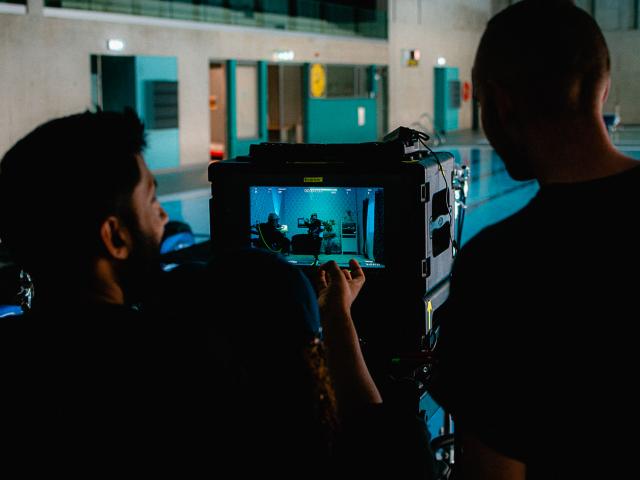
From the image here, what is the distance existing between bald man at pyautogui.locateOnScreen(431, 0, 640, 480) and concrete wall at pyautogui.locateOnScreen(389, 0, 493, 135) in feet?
89.4

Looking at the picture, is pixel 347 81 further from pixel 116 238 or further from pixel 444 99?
pixel 116 238

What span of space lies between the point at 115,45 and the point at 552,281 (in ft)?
54.4

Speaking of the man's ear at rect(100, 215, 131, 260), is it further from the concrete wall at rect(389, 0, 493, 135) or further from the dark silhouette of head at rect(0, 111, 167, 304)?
the concrete wall at rect(389, 0, 493, 135)

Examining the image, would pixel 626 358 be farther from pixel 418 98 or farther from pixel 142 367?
pixel 418 98

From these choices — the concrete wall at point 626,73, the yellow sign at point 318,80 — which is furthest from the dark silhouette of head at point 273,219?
the concrete wall at point 626,73

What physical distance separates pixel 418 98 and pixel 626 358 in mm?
29778

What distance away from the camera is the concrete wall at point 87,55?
14.6m

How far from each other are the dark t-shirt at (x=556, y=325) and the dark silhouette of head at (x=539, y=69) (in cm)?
13

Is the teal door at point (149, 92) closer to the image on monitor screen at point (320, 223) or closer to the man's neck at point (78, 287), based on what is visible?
the image on monitor screen at point (320, 223)

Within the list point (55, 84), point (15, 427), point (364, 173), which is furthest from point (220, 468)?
point (55, 84)

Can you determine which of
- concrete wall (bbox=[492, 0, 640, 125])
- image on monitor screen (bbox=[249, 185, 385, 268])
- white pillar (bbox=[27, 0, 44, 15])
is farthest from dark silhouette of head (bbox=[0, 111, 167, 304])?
concrete wall (bbox=[492, 0, 640, 125])

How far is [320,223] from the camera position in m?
2.65

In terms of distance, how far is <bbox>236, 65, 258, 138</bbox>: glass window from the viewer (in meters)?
21.3

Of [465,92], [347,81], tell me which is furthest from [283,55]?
[465,92]
